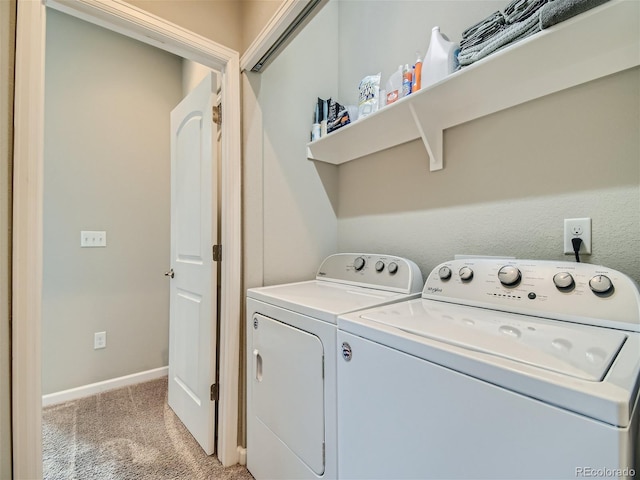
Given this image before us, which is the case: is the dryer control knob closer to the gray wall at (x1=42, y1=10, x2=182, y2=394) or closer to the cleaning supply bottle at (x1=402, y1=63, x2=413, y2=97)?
the cleaning supply bottle at (x1=402, y1=63, x2=413, y2=97)

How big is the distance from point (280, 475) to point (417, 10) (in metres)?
2.36

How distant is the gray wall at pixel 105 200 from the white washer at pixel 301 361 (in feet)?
4.95

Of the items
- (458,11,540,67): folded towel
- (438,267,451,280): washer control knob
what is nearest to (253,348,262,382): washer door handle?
(438,267,451,280): washer control knob

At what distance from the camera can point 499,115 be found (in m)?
1.24

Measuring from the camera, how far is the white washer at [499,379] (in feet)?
1.54

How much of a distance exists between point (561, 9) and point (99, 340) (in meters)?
3.14

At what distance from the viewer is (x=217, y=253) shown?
1.56 meters

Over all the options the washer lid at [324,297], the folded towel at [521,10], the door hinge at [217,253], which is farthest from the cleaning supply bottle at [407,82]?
the door hinge at [217,253]

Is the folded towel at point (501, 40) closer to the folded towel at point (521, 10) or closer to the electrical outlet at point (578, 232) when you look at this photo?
the folded towel at point (521, 10)

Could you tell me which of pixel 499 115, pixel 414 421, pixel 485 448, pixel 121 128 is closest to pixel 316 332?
pixel 414 421

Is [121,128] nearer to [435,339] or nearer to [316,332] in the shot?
[316,332]

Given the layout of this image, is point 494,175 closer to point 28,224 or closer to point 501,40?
point 501,40

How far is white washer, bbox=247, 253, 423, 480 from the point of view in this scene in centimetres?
99

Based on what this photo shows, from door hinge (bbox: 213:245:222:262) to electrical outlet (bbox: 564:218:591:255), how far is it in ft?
5.06
